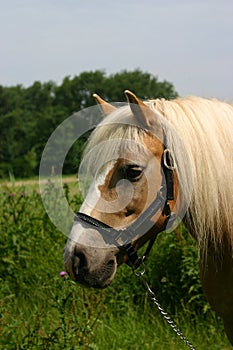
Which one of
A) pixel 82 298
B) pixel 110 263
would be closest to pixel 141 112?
pixel 110 263

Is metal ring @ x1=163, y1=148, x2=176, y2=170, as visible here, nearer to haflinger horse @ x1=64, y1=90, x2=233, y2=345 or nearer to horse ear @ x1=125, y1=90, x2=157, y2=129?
haflinger horse @ x1=64, y1=90, x2=233, y2=345

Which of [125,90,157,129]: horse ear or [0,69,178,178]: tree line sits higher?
[125,90,157,129]: horse ear

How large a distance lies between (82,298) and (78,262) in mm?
2075

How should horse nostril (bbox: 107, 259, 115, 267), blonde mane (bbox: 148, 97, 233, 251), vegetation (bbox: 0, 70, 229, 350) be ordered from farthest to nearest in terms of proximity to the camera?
vegetation (bbox: 0, 70, 229, 350) < blonde mane (bbox: 148, 97, 233, 251) < horse nostril (bbox: 107, 259, 115, 267)

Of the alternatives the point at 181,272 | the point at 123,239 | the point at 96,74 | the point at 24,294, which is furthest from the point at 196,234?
the point at 96,74

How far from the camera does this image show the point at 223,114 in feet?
8.68

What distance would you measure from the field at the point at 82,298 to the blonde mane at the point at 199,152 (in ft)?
4.44

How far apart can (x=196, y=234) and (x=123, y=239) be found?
0.41 metres

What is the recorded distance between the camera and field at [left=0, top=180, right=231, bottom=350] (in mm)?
3893

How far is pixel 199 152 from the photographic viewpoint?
2533 mm

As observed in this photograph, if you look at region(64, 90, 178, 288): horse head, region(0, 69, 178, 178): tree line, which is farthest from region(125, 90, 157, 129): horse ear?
region(0, 69, 178, 178): tree line

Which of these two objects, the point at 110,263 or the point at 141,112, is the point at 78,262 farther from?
the point at 141,112

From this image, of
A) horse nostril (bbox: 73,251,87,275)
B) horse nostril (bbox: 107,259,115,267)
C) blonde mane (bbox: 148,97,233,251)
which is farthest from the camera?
blonde mane (bbox: 148,97,233,251)

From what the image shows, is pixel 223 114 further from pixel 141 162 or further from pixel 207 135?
pixel 141 162
